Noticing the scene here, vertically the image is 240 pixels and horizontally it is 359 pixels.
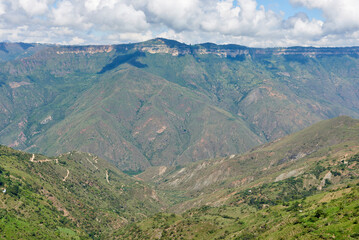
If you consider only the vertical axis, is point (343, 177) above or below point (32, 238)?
above

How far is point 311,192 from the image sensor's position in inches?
7648

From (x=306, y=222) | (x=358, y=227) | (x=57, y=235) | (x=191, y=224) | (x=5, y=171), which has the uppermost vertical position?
(x=358, y=227)

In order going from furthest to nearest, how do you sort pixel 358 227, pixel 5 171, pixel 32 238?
pixel 5 171 → pixel 32 238 → pixel 358 227

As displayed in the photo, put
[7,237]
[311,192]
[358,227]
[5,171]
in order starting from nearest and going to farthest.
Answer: [358,227] < [7,237] < [5,171] < [311,192]

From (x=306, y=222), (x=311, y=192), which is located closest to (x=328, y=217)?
(x=306, y=222)

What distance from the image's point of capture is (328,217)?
77.4 metres

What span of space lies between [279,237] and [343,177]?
138 m

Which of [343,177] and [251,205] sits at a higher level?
[343,177]

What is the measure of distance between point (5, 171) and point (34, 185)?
59.7 ft

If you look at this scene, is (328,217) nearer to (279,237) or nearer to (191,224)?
(279,237)

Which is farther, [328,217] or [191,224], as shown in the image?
[191,224]

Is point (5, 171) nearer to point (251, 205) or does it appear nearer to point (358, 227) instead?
point (251, 205)

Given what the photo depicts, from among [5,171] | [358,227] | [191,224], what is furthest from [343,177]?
[5,171]

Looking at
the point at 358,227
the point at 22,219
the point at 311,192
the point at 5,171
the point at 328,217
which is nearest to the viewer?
the point at 358,227
